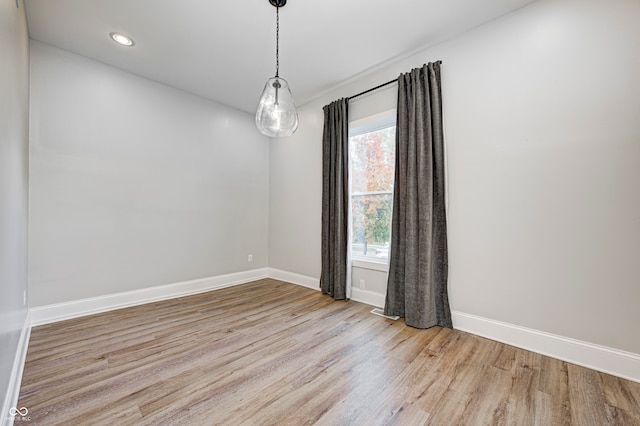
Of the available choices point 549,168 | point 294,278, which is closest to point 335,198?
point 294,278

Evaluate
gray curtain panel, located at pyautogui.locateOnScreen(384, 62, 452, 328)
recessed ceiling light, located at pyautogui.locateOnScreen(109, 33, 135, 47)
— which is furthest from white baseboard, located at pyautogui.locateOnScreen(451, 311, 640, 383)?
recessed ceiling light, located at pyautogui.locateOnScreen(109, 33, 135, 47)

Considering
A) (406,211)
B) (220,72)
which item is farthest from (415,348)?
(220,72)

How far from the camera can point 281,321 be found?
9.27 feet

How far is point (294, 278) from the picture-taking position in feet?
14.2

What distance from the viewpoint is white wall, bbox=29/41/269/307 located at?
9.12ft

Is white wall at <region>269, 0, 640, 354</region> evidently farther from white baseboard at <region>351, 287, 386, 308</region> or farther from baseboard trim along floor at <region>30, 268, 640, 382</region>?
white baseboard at <region>351, 287, 386, 308</region>

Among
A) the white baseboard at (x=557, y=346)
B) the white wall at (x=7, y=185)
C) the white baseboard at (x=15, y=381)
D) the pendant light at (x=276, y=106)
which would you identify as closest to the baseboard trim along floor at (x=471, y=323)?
the white baseboard at (x=557, y=346)

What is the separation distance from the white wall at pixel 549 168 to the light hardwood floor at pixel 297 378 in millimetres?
448

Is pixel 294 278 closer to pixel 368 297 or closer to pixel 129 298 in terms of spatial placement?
pixel 368 297

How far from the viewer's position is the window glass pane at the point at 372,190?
334cm

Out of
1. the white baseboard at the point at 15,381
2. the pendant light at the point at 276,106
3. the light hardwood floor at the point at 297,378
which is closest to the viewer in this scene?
the white baseboard at the point at 15,381

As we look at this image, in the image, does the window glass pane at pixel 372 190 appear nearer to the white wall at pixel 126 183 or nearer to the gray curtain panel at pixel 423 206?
the gray curtain panel at pixel 423 206

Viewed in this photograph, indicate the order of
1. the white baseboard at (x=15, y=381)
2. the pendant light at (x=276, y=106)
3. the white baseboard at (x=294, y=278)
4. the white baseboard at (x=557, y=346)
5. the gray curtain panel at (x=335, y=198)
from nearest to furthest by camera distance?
the white baseboard at (x=15, y=381) → the white baseboard at (x=557, y=346) → the pendant light at (x=276, y=106) → the gray curtain panel at (x=335, y=198) → the white baseboard at (x=294, y=278)

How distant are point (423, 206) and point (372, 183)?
92cm
